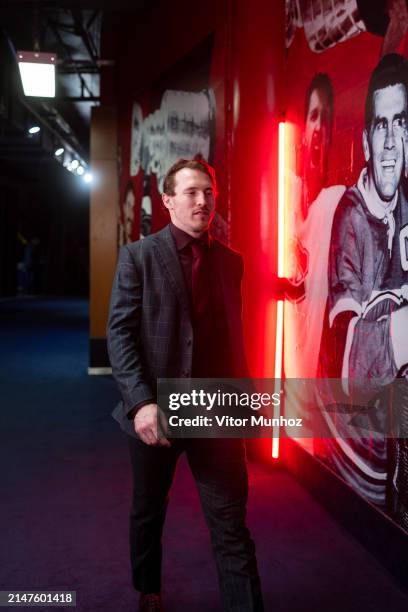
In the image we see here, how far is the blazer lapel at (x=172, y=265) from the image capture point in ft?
6.61

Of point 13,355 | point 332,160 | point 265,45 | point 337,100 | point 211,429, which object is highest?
point 265,45

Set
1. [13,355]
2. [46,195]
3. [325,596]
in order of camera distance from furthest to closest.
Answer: [46,195], [13,355], [325,596]

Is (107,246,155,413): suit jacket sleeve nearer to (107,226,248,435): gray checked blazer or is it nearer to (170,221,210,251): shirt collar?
(107,226,248,435): gray checked blazer

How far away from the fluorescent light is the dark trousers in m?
5.62

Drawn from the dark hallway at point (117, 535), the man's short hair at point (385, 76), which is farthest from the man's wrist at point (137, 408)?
the man's short hair at point (385, 76)

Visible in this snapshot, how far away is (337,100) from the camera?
10.8 feet

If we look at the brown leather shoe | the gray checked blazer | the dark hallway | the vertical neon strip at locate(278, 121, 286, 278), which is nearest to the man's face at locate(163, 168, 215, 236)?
the gray checked blazer

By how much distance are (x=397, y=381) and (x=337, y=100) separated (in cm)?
160

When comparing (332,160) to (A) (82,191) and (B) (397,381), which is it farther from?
(A) (82,191)

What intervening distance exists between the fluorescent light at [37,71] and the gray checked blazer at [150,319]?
5.36 m

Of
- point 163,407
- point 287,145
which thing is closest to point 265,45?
point 287,145

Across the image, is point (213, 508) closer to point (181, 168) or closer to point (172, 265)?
point (172, 265)

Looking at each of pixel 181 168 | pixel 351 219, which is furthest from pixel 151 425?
pixel 351 219

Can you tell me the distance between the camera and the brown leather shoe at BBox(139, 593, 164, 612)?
2271mm
